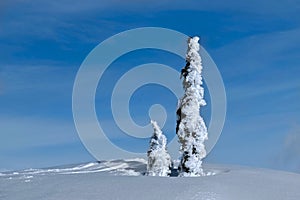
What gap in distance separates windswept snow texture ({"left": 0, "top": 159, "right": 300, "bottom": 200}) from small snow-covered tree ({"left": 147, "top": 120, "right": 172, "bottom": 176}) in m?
6.88

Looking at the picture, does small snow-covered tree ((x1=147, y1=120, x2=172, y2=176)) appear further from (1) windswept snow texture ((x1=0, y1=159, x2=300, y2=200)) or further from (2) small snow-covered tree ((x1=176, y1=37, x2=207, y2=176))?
(1) windswept snow texture ((x1=0, y1=159, x2=300, y2=200))

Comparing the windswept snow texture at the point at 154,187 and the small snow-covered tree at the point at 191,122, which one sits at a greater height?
the small snow-covered tree at the point at 191,122

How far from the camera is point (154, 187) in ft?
65.9

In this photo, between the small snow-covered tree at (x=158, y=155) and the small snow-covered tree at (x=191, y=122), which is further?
the small snow-covered tree at (x=158, y=155)

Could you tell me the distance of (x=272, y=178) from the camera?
22922mm

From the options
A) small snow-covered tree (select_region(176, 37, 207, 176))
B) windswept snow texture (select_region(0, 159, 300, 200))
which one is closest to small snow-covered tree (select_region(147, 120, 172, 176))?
small snow-covered tree (select_region(176, 37, 207, 176))

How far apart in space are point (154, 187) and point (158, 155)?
10.2 meters

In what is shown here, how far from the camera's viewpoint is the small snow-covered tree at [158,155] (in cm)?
3005

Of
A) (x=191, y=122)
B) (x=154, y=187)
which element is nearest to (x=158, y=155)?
(x=191, y=122)

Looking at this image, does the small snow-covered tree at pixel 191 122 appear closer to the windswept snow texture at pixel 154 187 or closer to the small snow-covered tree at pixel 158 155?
the small snow-covered tree at pixel 158 155

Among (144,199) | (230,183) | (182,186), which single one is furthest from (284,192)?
(144,199)

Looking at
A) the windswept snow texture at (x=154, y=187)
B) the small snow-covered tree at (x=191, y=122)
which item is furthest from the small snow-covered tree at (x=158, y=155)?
the windswept snow texture at (x=154, y=187)

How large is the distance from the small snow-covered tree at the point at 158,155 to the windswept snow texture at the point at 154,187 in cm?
688

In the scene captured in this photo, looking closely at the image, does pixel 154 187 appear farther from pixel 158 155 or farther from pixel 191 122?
pixel 191 122
